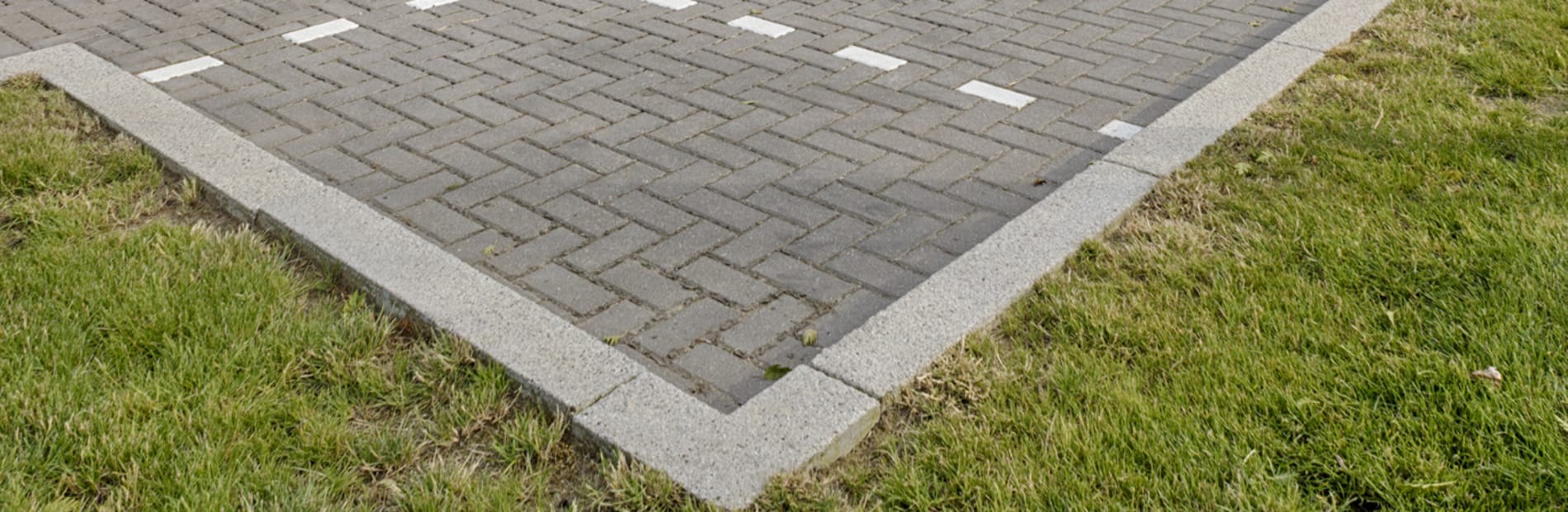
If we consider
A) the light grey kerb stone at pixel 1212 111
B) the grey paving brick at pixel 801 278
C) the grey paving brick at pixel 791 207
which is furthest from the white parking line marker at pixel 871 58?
the grey paving brick at pixel 801 278

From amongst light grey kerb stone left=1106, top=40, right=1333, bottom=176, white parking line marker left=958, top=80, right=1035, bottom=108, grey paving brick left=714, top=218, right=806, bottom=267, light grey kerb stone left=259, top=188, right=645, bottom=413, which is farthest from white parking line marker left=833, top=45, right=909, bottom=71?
light grey kerb stone left=259, top=188, right=645, bottom=413

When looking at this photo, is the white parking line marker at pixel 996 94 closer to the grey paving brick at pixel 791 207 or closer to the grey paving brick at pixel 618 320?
the grey paving brick at pixel 791 207

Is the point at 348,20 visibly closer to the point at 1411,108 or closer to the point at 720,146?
the point at 720,146

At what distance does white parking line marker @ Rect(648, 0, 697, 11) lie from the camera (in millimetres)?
6426

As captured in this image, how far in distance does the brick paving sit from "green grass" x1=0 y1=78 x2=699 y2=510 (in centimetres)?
48

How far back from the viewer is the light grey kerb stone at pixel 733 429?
8.89ft

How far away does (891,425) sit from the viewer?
2932mm

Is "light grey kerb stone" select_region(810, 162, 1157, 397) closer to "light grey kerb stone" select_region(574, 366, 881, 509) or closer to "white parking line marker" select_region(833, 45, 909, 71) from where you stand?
"light grey kerb stone" select_region(574, 366, 881, 509)

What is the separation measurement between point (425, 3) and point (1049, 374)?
4.58 m

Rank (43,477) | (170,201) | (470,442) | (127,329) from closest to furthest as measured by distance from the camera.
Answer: (43,477)
(470,442)
(127,329)
(170,201)

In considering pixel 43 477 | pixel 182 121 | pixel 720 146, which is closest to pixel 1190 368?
pixel 720 146

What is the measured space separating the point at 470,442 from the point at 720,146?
6.58ft

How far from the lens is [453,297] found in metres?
3.39

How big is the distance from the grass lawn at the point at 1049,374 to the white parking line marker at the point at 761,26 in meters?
2.45
